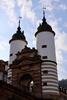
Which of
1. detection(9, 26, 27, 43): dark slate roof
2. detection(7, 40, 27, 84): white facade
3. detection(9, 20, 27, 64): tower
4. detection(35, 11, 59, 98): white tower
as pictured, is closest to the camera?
detection(35, 11, 59, 98): white tower

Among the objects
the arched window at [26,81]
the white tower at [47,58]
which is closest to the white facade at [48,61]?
the white tower at [47,58]

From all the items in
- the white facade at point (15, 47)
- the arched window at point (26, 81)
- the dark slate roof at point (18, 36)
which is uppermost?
the dark slate roof at point (18, 36)

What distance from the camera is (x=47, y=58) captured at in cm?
3631

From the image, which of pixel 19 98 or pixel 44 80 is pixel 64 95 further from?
pixel 19 98

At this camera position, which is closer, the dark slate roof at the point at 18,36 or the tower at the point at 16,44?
the tower at the point at 16,44

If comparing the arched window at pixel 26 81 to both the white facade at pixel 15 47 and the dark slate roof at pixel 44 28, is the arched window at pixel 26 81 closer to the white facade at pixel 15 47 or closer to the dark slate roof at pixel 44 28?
the white facade at pixel 15 47

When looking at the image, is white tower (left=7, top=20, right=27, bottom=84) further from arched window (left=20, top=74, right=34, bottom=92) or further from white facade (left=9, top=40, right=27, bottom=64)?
arched window (left=20, top=74, right=34, bottom=92)

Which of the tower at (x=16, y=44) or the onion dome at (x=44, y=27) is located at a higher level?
the onion dome at (x=44, y=27)

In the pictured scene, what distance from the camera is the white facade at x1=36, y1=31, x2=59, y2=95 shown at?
1352 inches

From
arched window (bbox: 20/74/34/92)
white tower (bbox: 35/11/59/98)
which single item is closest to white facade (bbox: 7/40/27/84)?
white tower (bbox: 35/11/59/98)

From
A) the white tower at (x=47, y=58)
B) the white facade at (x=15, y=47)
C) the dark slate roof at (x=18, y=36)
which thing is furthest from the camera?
the dark slate roof at (x=18, y=36)

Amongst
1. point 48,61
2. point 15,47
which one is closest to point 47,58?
point 48,61

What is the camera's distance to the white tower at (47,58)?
34.3 metres

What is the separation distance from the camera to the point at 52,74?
115ft
